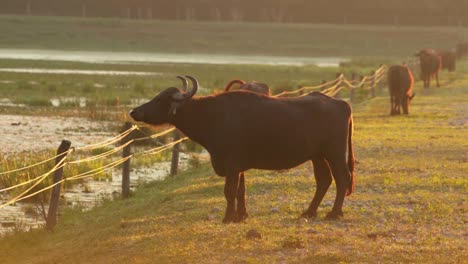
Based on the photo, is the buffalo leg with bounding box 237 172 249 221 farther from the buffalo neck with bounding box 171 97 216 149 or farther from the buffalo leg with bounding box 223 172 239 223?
the buffalo neck with bounding box 171 97 216 149

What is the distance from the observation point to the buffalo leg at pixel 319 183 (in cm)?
1254

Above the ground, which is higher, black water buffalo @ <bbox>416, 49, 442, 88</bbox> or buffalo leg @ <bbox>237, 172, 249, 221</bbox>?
black water buffalo @ <bbox>416, 49, 442, 88</bbox>

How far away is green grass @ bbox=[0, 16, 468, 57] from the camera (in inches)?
3078

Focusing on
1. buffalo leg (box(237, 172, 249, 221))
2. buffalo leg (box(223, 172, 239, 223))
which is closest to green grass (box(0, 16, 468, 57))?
buffalo leg (box(237, 172, 249, 221))

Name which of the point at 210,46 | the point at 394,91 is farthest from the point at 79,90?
the point at 210,46

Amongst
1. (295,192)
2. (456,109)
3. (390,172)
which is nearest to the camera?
(295,192)

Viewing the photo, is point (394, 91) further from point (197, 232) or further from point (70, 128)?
point (197, 232)

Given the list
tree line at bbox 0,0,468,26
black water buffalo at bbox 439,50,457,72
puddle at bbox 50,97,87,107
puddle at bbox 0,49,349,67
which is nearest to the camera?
puddle at bbox 50,97,87,107

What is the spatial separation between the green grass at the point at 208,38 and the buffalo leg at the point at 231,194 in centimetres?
6497

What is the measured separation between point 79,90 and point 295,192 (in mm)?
26367

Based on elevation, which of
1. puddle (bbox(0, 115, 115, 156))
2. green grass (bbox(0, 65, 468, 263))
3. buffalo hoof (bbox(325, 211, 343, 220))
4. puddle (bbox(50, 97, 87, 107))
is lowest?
puddle (bbox(0, 115, 115, 156))

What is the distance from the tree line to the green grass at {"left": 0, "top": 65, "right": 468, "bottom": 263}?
77594 millimetres

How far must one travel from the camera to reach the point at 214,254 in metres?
10.6

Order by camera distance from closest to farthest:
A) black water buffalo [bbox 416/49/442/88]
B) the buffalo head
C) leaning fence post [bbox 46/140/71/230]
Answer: the buffalo head < leaning fence post [bbox 46/140/71/230] < black water buffalo [bbox 416/49/442/88]
